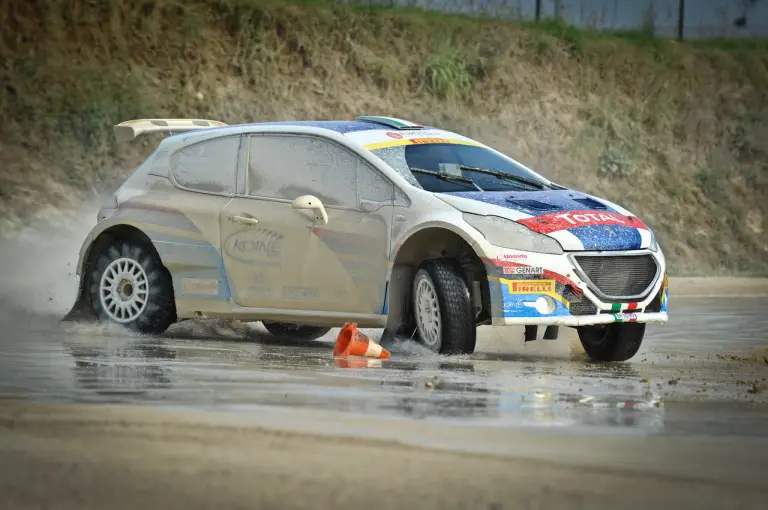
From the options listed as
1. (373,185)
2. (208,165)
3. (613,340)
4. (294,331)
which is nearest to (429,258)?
(373,185)

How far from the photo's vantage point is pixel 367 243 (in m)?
11.7

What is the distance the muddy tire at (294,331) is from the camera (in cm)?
1402

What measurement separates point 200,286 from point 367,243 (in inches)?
64.8

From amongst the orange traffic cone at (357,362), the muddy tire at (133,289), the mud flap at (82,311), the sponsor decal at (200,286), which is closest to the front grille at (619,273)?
the orange traffic cone at (357,362)

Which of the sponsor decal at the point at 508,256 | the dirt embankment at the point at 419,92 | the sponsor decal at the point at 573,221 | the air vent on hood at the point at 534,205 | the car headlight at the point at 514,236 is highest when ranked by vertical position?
the dirt embankment at the point at 419,92

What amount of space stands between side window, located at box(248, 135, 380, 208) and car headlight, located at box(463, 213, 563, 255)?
1.13 meters

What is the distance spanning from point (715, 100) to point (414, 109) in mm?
7435

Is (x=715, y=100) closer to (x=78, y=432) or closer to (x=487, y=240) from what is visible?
(x=487, y=240)

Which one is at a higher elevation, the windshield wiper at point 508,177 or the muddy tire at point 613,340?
the windshield wiper at point 508,177

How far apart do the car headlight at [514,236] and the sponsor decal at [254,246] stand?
167cm

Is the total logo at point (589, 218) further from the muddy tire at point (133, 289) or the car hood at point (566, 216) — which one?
the muddy tire at point (133, 289)

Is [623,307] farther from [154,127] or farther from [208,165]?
[154,127]

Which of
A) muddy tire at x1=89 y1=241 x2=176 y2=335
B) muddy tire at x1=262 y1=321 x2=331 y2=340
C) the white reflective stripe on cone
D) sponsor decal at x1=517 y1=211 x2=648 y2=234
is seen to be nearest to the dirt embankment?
muddy tire at x1=262 y1=321 x2=331 y2=340

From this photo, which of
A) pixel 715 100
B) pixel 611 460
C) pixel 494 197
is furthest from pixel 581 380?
pixel 715 100
